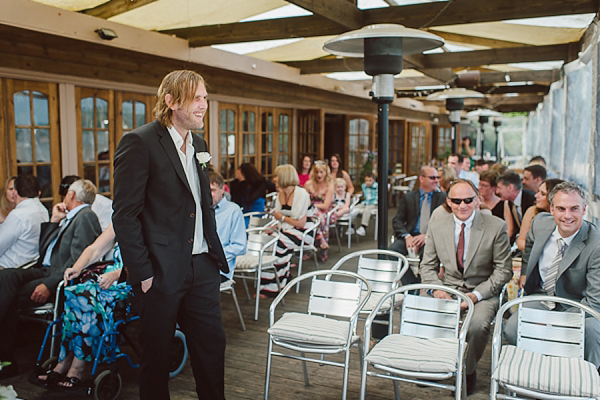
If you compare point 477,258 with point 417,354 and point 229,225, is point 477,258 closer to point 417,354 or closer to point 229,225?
point 417,354

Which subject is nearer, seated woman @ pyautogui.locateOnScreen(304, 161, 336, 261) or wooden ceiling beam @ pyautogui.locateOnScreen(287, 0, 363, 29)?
wooden ceiling beam @ pyautogui.locateOnScreen(287, 0, 363, 29)

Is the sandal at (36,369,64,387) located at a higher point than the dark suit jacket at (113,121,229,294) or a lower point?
lower

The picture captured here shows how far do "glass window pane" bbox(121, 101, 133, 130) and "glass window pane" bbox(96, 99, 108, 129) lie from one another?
0.94 feet

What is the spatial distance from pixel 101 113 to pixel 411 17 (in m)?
3.87

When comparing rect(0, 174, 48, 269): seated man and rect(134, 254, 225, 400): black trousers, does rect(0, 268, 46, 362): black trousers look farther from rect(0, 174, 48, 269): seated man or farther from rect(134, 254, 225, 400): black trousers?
rect(134, 254, 225, 400): black trousers

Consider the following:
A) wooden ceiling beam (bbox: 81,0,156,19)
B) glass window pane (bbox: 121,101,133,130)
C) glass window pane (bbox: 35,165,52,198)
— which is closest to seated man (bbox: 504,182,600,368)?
wooden ceiling beam (bbox: 81,0,156,19)

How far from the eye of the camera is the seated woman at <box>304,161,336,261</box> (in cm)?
758

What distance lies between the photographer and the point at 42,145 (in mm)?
6016

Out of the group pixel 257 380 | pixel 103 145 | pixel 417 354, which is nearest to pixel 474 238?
pixel 417 354

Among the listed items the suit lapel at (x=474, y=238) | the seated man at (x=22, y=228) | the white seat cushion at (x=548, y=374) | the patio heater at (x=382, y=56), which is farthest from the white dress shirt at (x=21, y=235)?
the white seat cushion at (x=548, y=374)

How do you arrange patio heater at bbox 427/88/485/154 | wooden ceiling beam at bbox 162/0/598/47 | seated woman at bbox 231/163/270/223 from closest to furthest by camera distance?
wooden ceiling beam at bbox 162/0/598/47, seated woman at bbox 231/163/270/223, patio heater at bbox 427/88/485/154

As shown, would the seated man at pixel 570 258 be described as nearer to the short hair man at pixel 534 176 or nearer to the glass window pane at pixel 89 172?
the short hair man at pixel 534 176

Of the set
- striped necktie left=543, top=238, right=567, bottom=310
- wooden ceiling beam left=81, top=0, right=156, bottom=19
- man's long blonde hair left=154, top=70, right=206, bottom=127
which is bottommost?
striped necktie left=543, top=238, right=567, bottom=310

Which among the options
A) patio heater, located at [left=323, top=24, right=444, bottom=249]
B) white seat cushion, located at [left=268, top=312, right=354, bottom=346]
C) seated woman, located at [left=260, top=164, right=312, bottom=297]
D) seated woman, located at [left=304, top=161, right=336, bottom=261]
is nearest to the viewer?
white seat cushion, located at [left=268, top=312, right=354, bottom=346]
